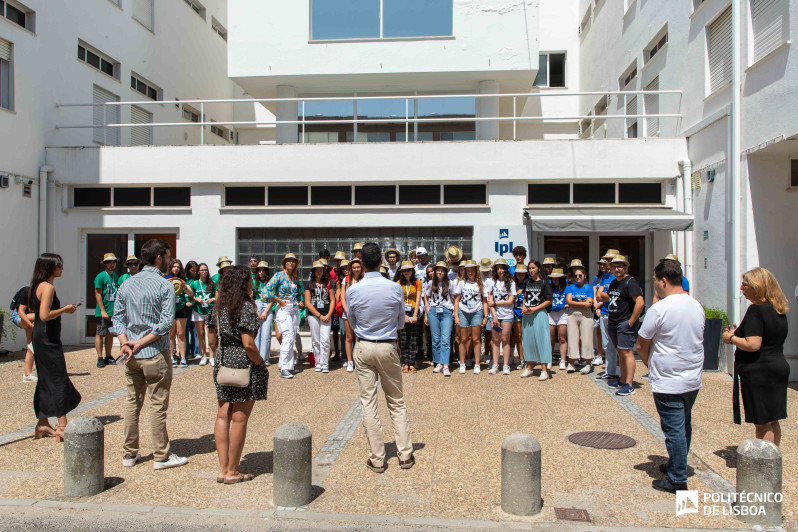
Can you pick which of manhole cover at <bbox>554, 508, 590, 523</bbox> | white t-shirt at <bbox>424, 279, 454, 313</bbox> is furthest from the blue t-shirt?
manhole cover at <bbox>554, 508, 590, 523</bbox>

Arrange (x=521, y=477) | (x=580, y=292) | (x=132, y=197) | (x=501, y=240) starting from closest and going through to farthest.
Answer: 1. (x=521, y=477)
2. (x=580, y=292)
3. (x=501, y=240)
4. (x=132, y=197)

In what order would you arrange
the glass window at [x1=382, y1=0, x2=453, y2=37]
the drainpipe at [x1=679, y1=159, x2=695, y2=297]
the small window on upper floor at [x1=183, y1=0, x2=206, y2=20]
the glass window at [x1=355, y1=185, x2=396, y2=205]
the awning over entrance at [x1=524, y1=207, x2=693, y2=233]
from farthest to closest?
1. the small window on upper floor at [x1=183, y1=0, x2=206, y2=20]
2. the glass window at [x1=382, y1=0, x2=453, y2=37]
3. the glass window at [x1=355, y1=185, x2=396, y2=205]
4. the drainpipe at [x1=679, y1=159, x2=695, y2=297]
5. the awning over entrance at [x1=524, y1=207, x2=693, y2=233]

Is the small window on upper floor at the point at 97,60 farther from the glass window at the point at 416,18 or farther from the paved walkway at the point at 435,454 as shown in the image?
the paved walkway at the point at 435,454

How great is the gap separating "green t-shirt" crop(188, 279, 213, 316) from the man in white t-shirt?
8119mm

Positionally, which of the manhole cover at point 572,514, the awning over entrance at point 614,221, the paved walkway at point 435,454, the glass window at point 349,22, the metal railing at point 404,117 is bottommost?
the manhole cover at point 572,514

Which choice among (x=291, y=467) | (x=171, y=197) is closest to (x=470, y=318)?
(x=291, y=467)

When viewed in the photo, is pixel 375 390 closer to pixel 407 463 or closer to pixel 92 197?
pixel 407 463

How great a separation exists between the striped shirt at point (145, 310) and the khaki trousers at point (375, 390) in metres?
1.67

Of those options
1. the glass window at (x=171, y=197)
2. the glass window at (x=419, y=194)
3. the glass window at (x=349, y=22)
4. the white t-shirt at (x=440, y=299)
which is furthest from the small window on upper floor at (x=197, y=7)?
the white t-shirt at (x=440, y=299)

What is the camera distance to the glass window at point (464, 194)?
12828 millimetres

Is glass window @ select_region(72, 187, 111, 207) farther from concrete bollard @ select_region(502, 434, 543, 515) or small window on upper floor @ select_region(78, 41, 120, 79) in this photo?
concrete bollard @ select_region(502, 434, 543, 515)

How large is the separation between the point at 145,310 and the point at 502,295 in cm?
598

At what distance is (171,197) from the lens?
1335cm

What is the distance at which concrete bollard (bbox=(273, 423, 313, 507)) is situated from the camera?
4.67 m
